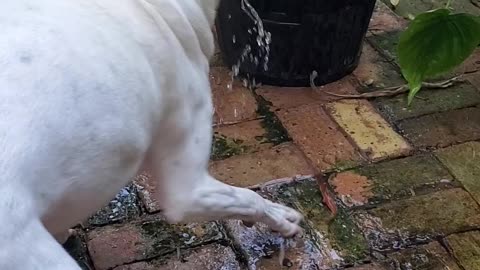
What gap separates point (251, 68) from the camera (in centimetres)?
312

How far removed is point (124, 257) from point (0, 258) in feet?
3.49

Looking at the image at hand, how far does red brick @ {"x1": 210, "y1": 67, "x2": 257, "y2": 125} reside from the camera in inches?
116

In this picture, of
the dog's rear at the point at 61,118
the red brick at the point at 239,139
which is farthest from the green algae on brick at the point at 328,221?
the dog's rear at the point at 61,118

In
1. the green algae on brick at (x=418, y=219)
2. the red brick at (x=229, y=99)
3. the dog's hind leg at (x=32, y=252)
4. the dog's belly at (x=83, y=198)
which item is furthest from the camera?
the red brick at (x=229, y=99)

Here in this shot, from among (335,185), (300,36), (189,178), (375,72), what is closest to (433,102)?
(375,72)

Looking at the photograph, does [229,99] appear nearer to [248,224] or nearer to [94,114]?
[248,224]

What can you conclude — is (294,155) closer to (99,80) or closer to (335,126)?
(335,126)

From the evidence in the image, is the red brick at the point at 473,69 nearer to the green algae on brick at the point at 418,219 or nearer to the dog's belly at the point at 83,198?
the green algae on brick at the point at 418,219

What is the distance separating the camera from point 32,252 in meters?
1.36

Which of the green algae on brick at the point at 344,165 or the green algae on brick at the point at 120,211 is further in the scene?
the green algae on brick at the point at 344,165

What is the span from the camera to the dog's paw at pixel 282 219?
2.32 metres

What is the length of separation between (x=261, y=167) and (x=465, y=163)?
61 cm

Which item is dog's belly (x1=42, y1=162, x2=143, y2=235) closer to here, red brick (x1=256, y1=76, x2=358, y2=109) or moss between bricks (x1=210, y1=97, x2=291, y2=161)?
moss between bricks (x1=210, y1=97, x2=291, y2=161)

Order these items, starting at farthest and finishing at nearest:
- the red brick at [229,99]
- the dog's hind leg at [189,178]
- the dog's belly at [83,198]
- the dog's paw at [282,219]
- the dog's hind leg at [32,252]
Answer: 1. the red brick at [229,99]
2. the dog's paw at [282,219]
3. the dog's hind leg at [189,178]
4. the dog's belly at [83,198]
5. the dog's hind leg at [32,252]
